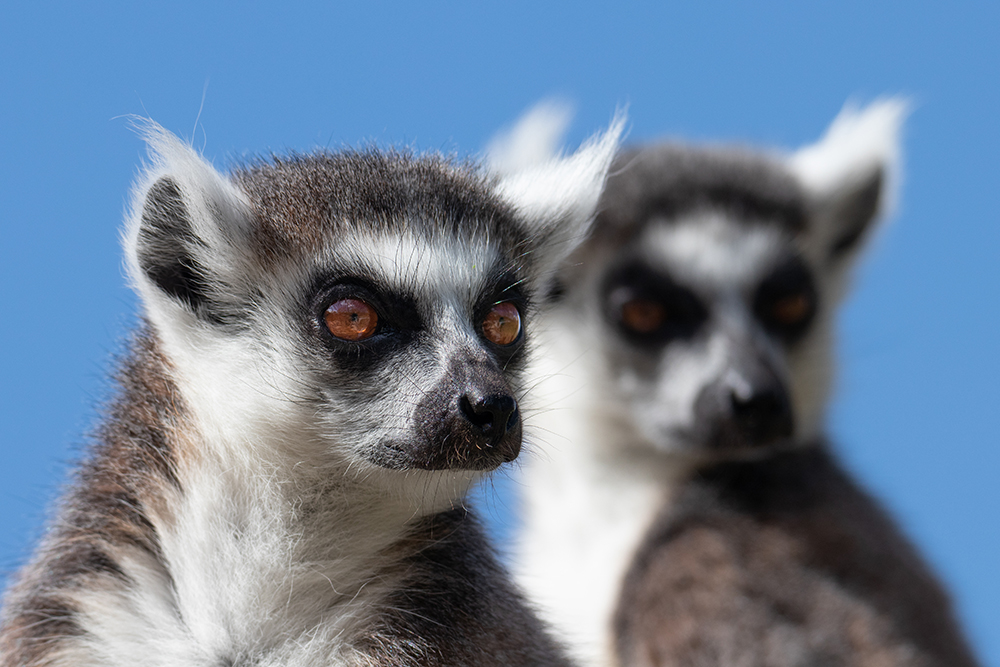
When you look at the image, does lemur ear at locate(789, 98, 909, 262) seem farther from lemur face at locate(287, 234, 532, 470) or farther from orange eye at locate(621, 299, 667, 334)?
lemur face at locate(287, 234, 532, 470)

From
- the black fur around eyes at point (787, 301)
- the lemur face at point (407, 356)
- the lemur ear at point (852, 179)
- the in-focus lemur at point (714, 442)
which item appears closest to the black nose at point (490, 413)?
the lemur face at point (407, 356)

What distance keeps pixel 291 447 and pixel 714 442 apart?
238 centimetres

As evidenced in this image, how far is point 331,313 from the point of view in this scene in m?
2.92

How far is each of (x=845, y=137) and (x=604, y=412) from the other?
238cm

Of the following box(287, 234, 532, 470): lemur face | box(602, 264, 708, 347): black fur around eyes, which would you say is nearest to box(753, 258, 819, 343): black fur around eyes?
box(602, 264, 708, 347): black fur around eyes

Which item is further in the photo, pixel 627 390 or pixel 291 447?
pixel 627 390

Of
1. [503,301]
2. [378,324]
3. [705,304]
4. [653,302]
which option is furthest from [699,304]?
[378,324]

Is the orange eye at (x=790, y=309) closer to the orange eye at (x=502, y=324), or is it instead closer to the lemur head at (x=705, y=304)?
the lemur head at (x=705, y=304)

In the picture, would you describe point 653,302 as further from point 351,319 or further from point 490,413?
point 490,413

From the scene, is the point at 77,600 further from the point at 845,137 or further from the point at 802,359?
the point at 845,137

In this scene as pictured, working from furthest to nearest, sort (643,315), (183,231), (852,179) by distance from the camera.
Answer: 1. (852,179)
2. (643,315)
3. (183,231)

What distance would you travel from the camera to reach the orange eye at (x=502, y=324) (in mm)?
3107

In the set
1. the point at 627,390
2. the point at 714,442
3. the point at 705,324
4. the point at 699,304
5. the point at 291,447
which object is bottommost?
the point at 291,447

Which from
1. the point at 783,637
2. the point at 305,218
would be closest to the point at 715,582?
the point at 783,637
